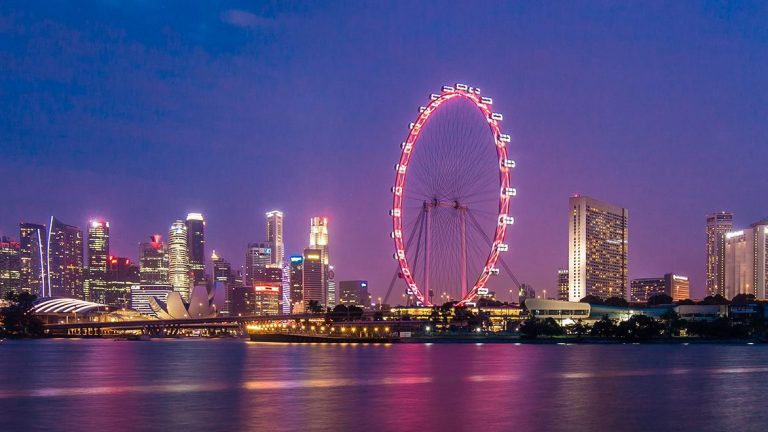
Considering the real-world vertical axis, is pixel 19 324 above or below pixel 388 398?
below

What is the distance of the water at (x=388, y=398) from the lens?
30250 mm

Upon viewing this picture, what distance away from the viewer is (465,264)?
10938cm

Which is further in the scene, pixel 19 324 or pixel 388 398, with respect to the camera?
pixel 19 324

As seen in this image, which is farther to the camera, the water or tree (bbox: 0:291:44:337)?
tree (bbox: 0:291:44:337)

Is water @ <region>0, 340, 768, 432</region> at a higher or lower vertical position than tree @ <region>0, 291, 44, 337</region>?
higher

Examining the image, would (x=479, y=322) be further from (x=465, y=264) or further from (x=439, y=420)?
(x=439, y=420)

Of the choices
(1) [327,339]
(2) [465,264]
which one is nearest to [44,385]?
(2) [465,264]

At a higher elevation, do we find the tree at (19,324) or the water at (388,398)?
the water at (388,398)

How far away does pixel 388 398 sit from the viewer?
38812 mm

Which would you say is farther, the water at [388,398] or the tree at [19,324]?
the tree at [19,324]

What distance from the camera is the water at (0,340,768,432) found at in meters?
30.2

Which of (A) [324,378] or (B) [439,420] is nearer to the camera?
(B) [439,420]

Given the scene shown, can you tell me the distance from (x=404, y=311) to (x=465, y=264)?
55.2 metres

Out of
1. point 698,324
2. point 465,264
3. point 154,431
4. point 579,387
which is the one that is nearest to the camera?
point 154,431
